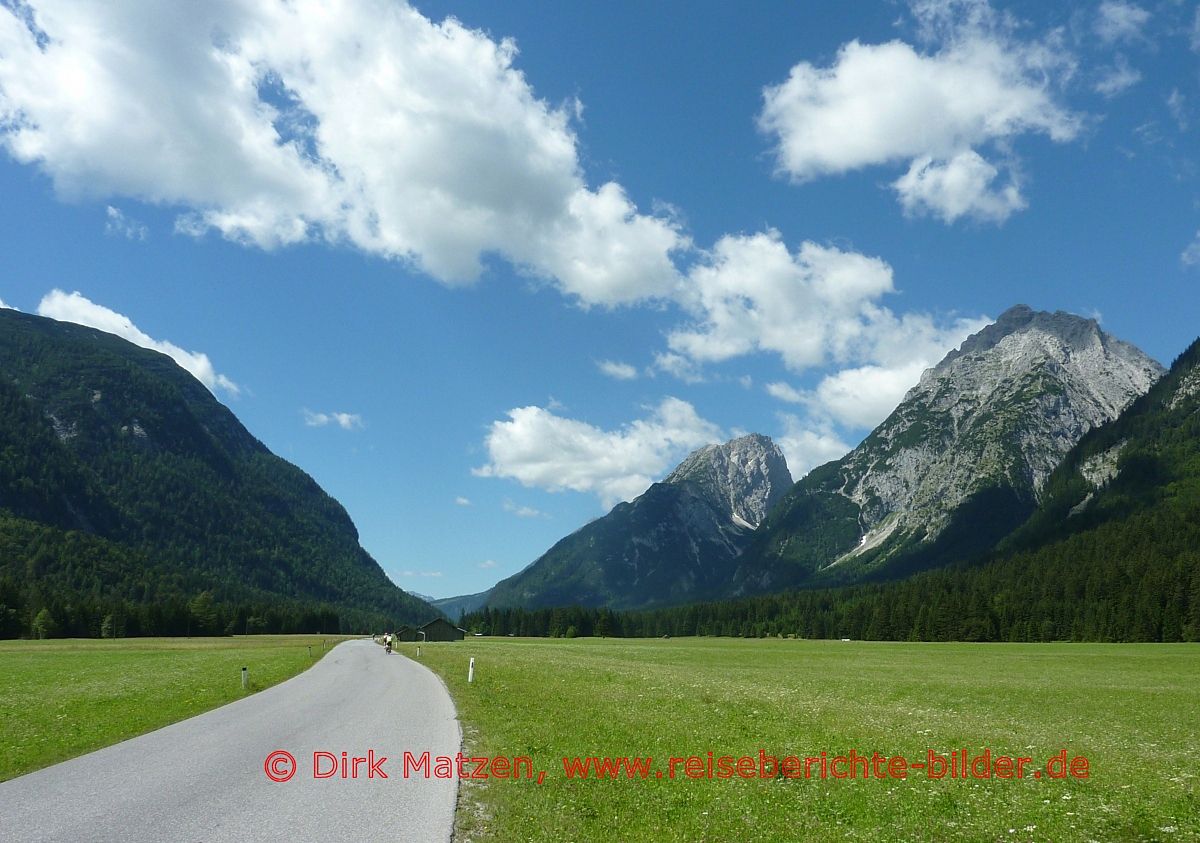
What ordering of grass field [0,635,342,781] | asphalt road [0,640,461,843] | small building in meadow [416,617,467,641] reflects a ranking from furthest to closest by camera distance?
small building in meadow [416,617,467,641] → grass field [0,635,342,781] → asphalt road [0,640,461,843]


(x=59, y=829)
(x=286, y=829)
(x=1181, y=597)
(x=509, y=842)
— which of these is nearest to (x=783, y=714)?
(x=509, y=842)

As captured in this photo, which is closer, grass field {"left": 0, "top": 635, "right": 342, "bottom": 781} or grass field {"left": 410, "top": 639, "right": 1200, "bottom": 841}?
grass field {"left": 410, "top": 639, "right": 1200, "bottom": 841}

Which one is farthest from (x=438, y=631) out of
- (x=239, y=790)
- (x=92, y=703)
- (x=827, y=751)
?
(x=239, y=790)

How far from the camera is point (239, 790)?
13984 mm

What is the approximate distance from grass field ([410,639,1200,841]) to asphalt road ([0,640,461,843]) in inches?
55.5

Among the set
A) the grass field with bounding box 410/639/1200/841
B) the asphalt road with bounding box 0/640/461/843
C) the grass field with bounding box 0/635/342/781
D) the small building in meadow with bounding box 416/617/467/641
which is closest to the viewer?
the asphalt road with bounding box 0/640/461/843

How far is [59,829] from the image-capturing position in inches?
440

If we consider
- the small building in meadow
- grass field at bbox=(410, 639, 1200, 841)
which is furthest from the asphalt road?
the small building in meadow

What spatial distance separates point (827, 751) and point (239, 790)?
1441cm

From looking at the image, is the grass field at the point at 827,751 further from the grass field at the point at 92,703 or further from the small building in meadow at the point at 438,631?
the small building in meadow at the point at 438,631

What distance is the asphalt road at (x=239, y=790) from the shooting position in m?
11.2

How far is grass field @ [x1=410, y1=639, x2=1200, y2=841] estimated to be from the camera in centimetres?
1208

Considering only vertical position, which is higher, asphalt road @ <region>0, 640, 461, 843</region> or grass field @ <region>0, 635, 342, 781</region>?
asphalt road @ <region>0, 640, 461, 843</region>

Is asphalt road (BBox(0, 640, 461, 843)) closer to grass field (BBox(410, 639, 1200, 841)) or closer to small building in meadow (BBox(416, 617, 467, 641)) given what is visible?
grass field (BBox(410, 639, 1200, 841))
